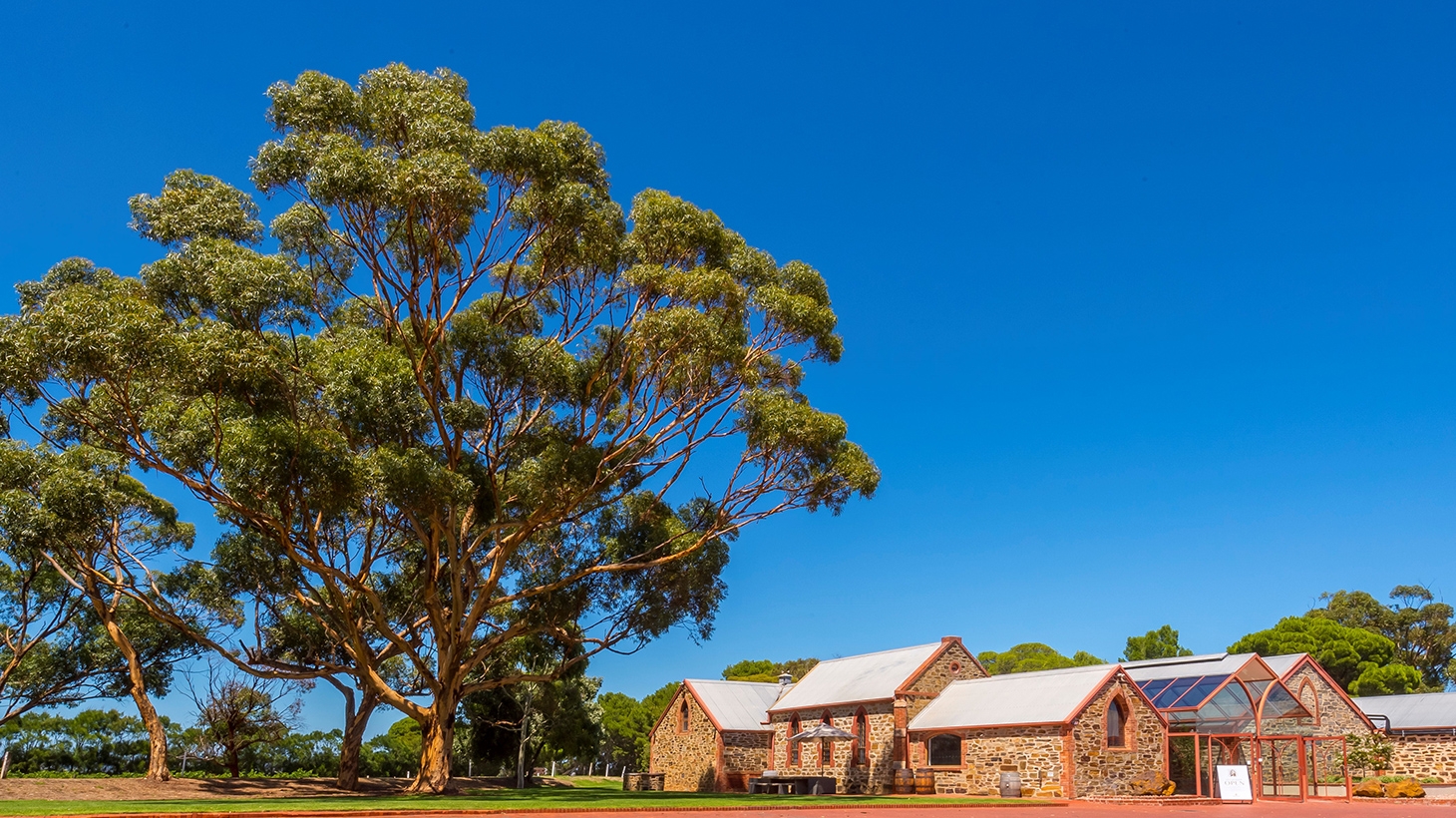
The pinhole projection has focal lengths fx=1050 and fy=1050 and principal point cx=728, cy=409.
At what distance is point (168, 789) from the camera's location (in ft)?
85.8

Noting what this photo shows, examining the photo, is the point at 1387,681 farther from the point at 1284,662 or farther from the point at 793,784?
the point at 793,784

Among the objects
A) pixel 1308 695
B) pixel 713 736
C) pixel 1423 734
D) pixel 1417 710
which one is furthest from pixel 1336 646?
pixel 713 736

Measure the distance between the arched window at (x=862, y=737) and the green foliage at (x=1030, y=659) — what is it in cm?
3712

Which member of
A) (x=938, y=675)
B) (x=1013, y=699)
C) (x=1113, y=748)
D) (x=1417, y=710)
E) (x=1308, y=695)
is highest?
(x=938, y=675)

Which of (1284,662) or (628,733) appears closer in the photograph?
(1284,662)

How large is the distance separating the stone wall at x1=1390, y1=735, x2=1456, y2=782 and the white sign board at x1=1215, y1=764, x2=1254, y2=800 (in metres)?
15.6

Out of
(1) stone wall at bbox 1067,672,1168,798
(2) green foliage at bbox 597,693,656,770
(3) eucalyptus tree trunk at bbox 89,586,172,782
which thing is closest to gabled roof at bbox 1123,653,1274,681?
(1) stone wall at bbox 1067,672,1168,798

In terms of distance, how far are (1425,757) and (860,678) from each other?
22172mm

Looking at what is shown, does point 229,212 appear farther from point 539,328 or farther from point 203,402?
point 539,328

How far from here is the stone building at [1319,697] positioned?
125 feet

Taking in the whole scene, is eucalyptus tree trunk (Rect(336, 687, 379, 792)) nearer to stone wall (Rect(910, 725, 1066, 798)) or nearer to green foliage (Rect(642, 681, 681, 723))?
stone wall (Rect(910, 725, 1066, 798))

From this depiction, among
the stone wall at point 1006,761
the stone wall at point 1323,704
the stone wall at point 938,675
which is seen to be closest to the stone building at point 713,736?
the stone wall at point 938,675

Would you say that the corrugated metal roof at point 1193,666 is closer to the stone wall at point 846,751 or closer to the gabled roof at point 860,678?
the gabled roof at point 860,678

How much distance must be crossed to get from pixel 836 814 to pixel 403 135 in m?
17.6
